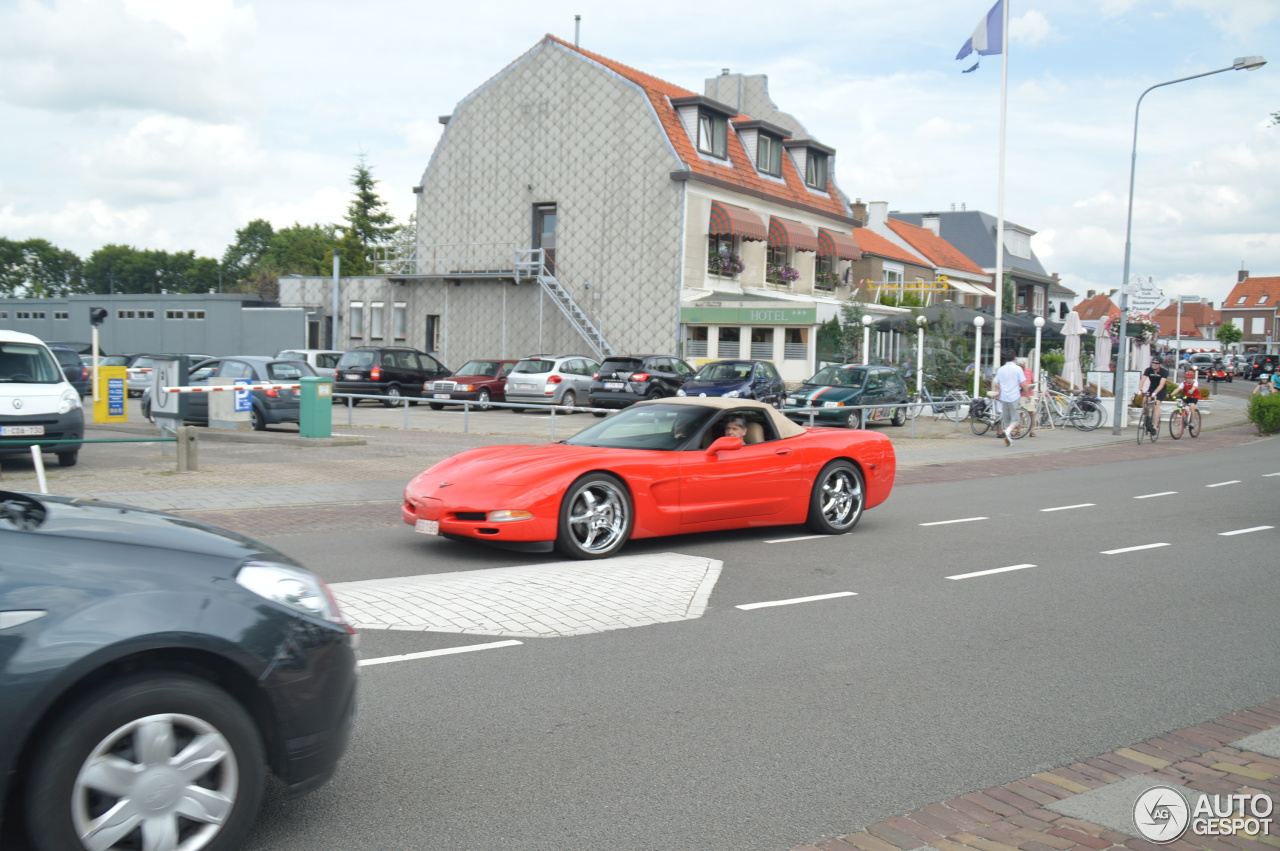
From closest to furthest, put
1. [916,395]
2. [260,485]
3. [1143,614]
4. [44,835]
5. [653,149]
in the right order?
[44,835], [1143,614], [260,485], [916,395], [653,149]

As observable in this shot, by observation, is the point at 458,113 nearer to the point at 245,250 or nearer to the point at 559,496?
the point at 559,496

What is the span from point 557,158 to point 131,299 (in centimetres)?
2307

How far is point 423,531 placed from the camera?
8406 mm

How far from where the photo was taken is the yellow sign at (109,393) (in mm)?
20875

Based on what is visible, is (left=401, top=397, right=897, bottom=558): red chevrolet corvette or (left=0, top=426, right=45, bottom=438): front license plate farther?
(left=0, top=426, right=45, bottom=438): front license plate

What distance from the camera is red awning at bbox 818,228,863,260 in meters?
43.1

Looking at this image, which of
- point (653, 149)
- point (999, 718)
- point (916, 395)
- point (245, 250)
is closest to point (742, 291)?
point (653, 149)

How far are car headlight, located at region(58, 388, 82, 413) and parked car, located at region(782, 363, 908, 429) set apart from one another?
48.4ft

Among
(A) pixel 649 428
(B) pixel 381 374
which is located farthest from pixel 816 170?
(A) pixel 649 428

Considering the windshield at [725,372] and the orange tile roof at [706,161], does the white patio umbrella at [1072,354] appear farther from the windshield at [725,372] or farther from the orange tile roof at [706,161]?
the orange tile roof at [706,161]

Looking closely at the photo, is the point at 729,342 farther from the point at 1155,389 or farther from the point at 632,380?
the point at 1155,389

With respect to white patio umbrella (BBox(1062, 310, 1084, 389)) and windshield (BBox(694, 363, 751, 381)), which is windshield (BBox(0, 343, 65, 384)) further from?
white patio umbrella (BBox(1062, 310, 1084, 389))

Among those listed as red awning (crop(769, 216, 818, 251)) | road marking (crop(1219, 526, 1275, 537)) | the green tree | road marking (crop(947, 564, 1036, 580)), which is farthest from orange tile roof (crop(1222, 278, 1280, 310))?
road marking (crop(947, 564, 1036, 580))

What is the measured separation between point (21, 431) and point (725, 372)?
17.6 metres
